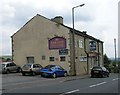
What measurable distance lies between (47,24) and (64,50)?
15.7 ft

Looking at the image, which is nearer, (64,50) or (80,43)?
(64,50)

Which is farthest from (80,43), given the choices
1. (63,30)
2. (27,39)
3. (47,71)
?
(47,71)

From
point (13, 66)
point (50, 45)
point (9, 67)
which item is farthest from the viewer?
point (50, 45)

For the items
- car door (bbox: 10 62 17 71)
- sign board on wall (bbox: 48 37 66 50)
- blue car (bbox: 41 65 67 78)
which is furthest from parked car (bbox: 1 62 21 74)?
blue car (bbox: 41 65 67 78)

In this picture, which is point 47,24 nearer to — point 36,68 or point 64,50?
point 64,50

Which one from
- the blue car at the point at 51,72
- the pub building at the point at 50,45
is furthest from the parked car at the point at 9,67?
the blue car at the point at 51,72


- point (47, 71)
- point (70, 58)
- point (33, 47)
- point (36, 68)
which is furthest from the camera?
point (33, 47)

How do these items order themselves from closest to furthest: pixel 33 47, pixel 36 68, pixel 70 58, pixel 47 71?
pixel 47 71
pixel 36 68
pixel 70 58
pixel 33 47

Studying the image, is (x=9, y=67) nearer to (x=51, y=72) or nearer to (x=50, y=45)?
(x=50, y=45)

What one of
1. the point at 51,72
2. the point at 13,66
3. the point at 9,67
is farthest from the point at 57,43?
the point at 51,72

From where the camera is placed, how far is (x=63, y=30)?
40219 mm

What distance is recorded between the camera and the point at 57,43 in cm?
4056

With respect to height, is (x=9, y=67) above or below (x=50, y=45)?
below

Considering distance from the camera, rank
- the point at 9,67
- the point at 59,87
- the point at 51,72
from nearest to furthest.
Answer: the point at 59,87, the point at 51,72, the point at 9,67
